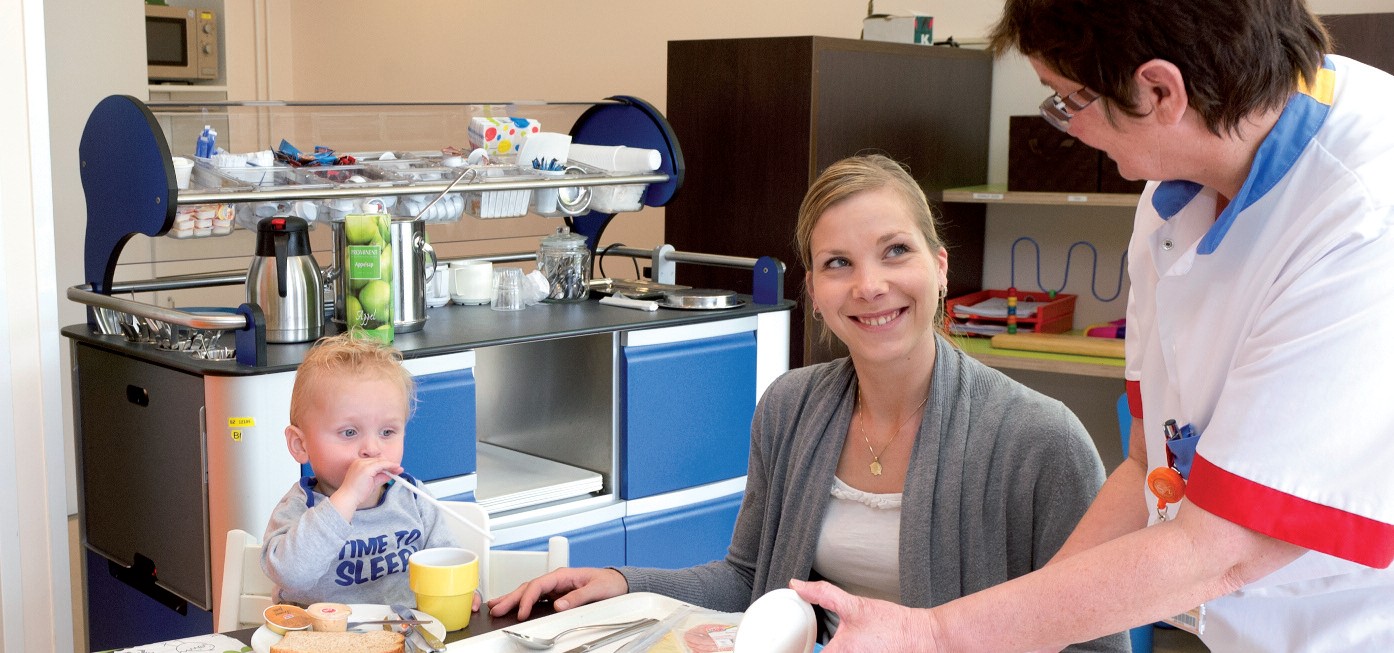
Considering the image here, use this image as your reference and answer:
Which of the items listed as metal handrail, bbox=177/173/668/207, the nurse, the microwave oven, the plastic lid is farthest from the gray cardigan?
the microwave oven

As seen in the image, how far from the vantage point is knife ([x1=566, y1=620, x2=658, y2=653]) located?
4.17 feet

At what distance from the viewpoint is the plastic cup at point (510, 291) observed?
9.68 feet

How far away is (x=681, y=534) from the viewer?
293 centimetres

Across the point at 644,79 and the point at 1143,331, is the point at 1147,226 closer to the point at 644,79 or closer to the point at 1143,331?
the point at 1143,331

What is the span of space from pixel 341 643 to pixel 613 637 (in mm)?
269

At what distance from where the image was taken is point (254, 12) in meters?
5.58

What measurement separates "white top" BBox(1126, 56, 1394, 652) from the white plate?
74 centimetres

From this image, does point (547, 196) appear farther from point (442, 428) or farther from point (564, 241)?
Answer: point (442, 428)

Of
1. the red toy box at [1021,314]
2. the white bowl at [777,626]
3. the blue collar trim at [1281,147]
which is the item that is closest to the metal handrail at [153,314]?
the white bowl at [777,626]

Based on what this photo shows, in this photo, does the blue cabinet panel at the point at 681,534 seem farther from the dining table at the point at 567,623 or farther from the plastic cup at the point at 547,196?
the dining table at the point at 567,623

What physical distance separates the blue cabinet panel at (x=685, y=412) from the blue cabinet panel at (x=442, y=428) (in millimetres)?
398

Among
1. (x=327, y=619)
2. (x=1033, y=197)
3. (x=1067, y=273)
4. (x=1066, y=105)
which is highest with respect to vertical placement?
(x=1066, y=105)

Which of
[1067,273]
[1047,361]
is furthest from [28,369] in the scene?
[1067,273]

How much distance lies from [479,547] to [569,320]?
3.43ft
